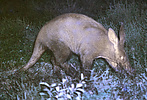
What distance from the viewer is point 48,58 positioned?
3957 mm

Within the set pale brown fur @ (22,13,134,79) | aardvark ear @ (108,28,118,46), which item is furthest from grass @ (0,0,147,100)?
aardvark ear @ (108,28,118,46)

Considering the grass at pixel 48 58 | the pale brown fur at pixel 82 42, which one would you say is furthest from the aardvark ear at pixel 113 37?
the grass at pixel 48 58

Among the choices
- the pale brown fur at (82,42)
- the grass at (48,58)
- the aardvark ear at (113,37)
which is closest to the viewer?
the grass at (48,58)

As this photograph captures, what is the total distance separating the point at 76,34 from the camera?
11.3 feet

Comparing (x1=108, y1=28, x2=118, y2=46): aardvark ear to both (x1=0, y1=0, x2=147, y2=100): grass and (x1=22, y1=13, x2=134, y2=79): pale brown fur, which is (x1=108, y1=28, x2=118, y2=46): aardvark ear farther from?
(x1=0, y1=0, x2=147, y2=100): grass

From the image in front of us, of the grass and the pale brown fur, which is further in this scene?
the pale brown fur

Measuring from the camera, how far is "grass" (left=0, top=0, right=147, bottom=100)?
122 inches

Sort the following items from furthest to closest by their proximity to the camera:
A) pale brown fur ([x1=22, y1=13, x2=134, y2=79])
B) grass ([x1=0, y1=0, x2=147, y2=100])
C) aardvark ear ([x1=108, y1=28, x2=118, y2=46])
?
pale brown fur ([x1=22, y1=13, x2=134, y2=79]) → aardvark ear ([x1=108, y1=28, x2=118, y2=46]) → grass ([x1=0, y1=0, x2=147, y2=100])

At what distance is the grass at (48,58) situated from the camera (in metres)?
3.11

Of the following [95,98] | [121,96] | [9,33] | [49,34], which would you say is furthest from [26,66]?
[121,96]

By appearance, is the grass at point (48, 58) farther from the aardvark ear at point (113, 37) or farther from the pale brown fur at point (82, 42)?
the aardvark ear at point (113, 37)

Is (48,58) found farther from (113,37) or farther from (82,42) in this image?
(113,37)

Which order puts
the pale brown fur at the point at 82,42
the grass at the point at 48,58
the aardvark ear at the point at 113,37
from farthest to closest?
the pale brown fur at the point at 82,42
the aardvark ear at the point at 113,37
the grass at the point at 48,58

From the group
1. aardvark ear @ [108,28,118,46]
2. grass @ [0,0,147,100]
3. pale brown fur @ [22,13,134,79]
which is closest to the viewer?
grass @ [0,0,147,100]
